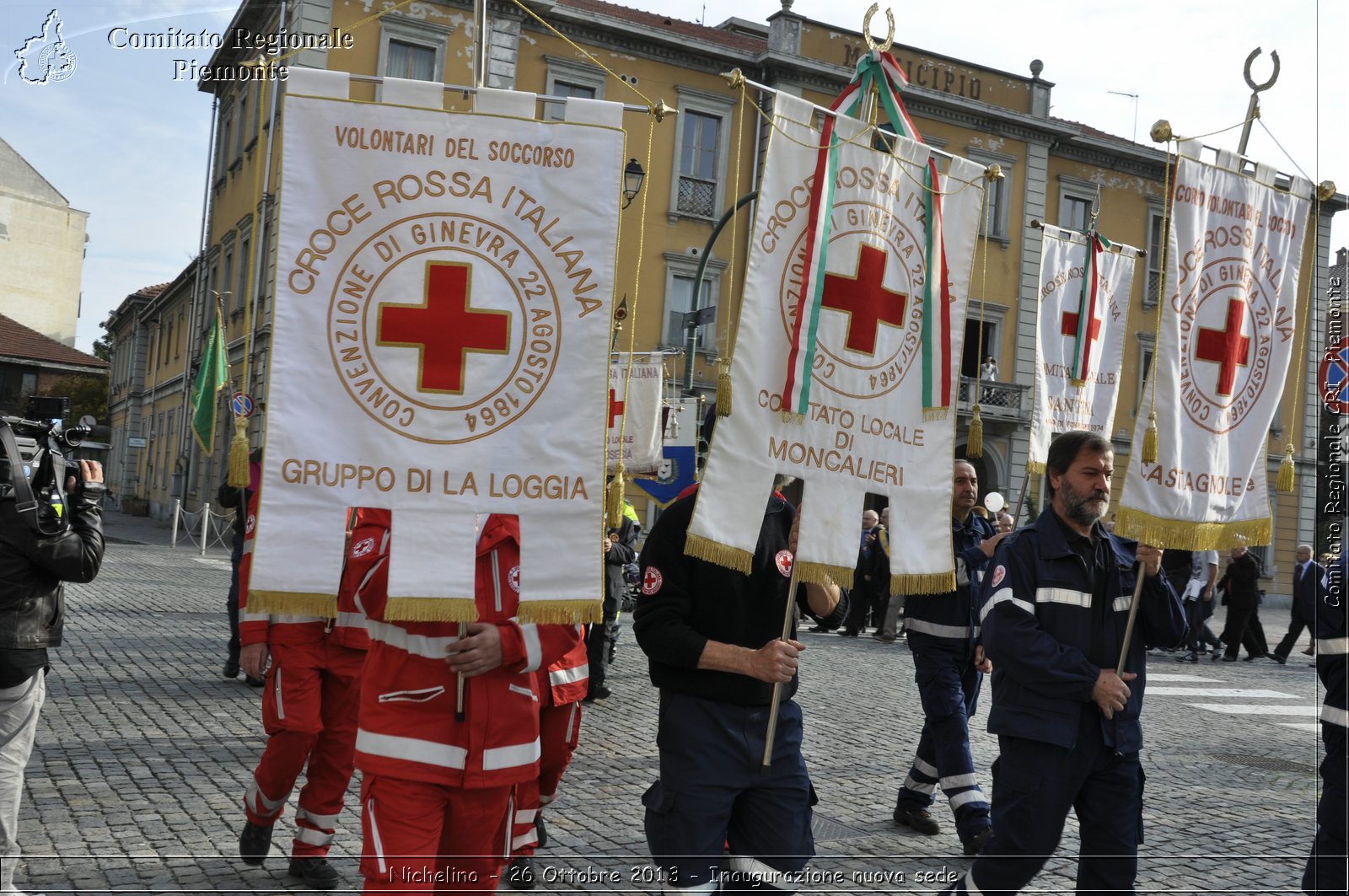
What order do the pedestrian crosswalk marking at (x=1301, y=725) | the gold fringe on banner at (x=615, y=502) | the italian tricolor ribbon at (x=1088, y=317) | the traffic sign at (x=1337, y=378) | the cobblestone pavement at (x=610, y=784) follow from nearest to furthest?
the gold fringe on banner at (x=615, y=502) → the traffic sign at (x=1337, y=378) → the cobblestone pavement at (x=610, y=784) → the italian tricolor ribbon at (x=1088, y=317) → the pedestrian crosswalk marking at (x=1301, y=725)

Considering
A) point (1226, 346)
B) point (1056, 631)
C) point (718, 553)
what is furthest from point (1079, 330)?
point (718, 553)

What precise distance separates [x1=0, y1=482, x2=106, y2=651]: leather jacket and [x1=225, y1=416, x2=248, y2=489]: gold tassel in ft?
2.10

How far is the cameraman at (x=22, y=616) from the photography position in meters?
4.13

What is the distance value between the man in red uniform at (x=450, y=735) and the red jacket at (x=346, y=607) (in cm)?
12

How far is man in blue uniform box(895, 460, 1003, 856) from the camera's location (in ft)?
19.8

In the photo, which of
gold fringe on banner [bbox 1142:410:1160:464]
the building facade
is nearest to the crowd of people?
gold fringe on banner [bbox 1142:410:1160:464]

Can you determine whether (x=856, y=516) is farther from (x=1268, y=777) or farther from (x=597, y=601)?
(x=1268, y=777)

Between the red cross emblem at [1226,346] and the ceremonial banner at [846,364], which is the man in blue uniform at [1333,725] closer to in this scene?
the red cross emblem at [1226,346]

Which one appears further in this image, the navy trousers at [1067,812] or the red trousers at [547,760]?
the red trousers at [547,760]

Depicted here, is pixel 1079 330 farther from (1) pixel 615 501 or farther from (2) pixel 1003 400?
(2) pixel 1003 400

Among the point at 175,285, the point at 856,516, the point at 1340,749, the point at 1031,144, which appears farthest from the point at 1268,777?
the point at 175,285

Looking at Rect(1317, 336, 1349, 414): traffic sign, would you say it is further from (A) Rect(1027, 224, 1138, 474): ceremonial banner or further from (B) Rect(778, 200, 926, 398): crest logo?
(A) Rect(1027, 224, 1138, 474): ceremonial banner

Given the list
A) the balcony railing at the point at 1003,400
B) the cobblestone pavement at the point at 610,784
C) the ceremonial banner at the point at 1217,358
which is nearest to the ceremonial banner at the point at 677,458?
the cobblestone pavement at the point at 610,784

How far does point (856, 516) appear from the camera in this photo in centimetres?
404
